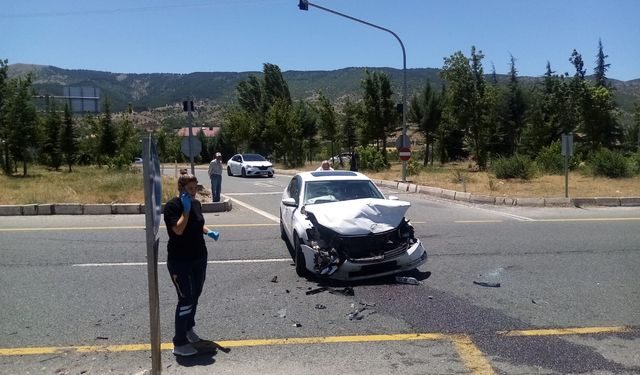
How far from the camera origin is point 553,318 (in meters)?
5.73

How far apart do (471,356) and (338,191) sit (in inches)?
175

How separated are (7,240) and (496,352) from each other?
9.44 m

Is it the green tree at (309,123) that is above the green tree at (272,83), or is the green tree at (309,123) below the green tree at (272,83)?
below

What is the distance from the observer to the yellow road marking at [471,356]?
14.5 feet

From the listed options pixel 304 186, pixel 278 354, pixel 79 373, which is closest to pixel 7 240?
pixel 304 186

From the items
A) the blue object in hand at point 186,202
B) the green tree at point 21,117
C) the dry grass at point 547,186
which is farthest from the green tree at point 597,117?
the blue object in hand at point 186,202

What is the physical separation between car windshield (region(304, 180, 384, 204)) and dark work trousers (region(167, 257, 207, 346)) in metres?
3.80

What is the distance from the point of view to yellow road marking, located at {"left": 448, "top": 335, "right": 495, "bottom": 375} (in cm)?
443

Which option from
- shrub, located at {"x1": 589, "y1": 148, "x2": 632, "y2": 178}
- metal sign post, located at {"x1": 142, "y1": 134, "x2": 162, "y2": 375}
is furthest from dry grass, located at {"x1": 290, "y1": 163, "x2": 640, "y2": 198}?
metal sign post, located at {"x1": 142, "y1": 134, "x2": 162, "y2": 375}

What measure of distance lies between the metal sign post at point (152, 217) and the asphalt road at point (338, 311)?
25.3 inches

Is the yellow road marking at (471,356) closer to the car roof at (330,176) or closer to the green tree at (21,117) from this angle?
the car roof at (330,176)

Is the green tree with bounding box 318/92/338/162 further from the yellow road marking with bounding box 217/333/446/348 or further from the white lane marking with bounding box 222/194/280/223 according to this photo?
the yellow road marking with bounding box 217/333/446/348

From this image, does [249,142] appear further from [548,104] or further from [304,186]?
[304,186]

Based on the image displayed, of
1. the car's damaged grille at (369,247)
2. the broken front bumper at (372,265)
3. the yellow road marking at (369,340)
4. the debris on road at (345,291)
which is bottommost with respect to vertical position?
the yellow road marking at (369,340)
